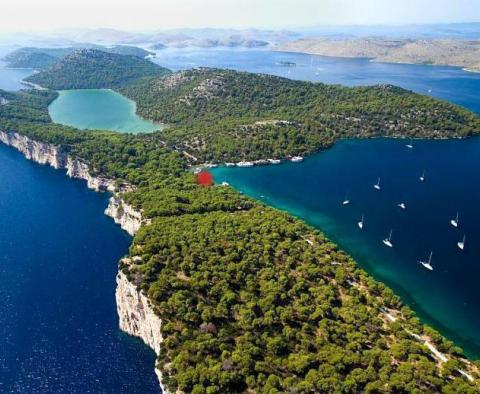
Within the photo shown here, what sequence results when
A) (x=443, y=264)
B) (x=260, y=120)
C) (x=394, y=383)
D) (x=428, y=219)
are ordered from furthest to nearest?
(x=260, y=120) → (x=428, y=219) → (x=443, y=264) → (x=394, y=383)

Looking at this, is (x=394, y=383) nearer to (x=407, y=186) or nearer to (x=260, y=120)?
(x=407, y=186)

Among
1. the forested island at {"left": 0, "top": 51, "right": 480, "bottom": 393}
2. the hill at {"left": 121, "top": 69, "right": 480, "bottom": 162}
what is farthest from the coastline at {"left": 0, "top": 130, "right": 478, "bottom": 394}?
the hill at {"left": 121, "top": 69, "right": 480, "bottom": 162}

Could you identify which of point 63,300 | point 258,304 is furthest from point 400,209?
point 63,300

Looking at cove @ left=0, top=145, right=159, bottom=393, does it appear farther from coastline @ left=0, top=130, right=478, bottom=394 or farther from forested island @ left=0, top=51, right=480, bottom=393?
forested island @ left=0, top=51, right=480, bottom=393

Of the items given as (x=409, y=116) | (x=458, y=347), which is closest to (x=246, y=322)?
(x=458, y=347)

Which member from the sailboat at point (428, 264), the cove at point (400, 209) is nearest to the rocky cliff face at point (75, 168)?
the cove at point (400, 209)

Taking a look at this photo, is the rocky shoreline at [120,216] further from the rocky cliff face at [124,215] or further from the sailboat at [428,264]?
the sailboat at [428,264]

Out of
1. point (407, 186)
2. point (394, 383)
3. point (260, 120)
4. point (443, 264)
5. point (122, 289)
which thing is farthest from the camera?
point (260, 120)
